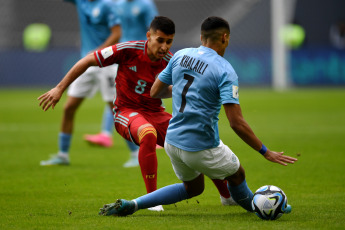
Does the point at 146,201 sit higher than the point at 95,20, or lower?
lower

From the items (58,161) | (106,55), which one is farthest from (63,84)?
(58,161)

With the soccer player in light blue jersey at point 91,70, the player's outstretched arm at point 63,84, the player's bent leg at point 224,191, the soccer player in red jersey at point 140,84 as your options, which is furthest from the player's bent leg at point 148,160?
the soccer player in light blue jersey at point 91,70

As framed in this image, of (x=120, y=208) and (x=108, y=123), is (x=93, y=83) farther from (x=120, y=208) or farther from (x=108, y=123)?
(x=120, y=208)

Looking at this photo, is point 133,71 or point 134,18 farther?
point 134,18

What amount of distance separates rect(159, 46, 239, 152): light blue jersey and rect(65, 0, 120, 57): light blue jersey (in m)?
4.13

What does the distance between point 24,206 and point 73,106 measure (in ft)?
10.4

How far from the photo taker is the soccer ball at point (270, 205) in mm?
5188

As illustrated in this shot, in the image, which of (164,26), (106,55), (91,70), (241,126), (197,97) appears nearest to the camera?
(241,126)

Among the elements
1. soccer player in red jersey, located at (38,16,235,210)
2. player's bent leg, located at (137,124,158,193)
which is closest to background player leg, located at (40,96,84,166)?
soccer player in red jersey, located at (38,16,235,210)

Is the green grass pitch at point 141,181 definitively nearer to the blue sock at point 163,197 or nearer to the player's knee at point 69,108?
the blue sock at point 163,197

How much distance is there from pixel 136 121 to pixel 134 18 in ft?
17.9

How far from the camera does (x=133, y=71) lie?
6.38m

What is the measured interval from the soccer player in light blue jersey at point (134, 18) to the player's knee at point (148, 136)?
5.02m

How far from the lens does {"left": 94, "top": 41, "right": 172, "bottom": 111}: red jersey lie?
20.6 feet
